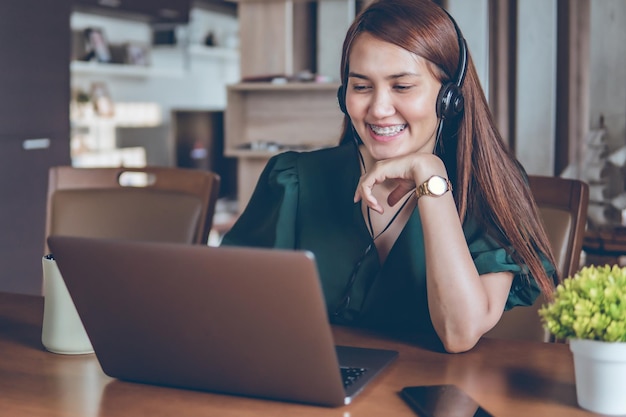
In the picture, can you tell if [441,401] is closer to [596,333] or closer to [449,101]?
[596,333]

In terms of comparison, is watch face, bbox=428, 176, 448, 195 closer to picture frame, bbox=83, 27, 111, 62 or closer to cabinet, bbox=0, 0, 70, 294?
cabinet, bbox=0, 0, 70, 294

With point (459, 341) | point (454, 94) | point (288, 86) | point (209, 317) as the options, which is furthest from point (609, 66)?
point (209, 317)

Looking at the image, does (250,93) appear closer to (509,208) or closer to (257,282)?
(509,208)

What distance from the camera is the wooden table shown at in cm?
94

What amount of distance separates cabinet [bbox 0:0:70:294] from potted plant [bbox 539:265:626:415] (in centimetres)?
357

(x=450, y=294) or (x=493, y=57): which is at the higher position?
(x=493, y=57)

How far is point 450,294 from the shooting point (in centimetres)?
122

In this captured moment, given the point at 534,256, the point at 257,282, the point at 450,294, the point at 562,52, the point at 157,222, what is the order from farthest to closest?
1. the point at 562,52
2. the point at 157,222
3. the point at 534,256
4. the point at 450,294
5. the point at 257,282

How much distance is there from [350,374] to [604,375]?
29cm

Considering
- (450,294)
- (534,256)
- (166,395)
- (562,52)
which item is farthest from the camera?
(562,52)

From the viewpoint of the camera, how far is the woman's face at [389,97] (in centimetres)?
139

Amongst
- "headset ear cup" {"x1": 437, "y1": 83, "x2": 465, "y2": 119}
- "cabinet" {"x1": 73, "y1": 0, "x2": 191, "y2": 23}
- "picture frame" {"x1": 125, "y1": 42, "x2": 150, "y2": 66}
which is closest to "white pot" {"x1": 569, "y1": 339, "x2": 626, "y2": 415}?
"headset ear cup" {"x1": 437, "y1": 83, "x2": 465, "y2": 119}

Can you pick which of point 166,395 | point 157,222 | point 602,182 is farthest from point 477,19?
point 166,395

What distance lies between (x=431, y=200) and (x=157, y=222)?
75cm
